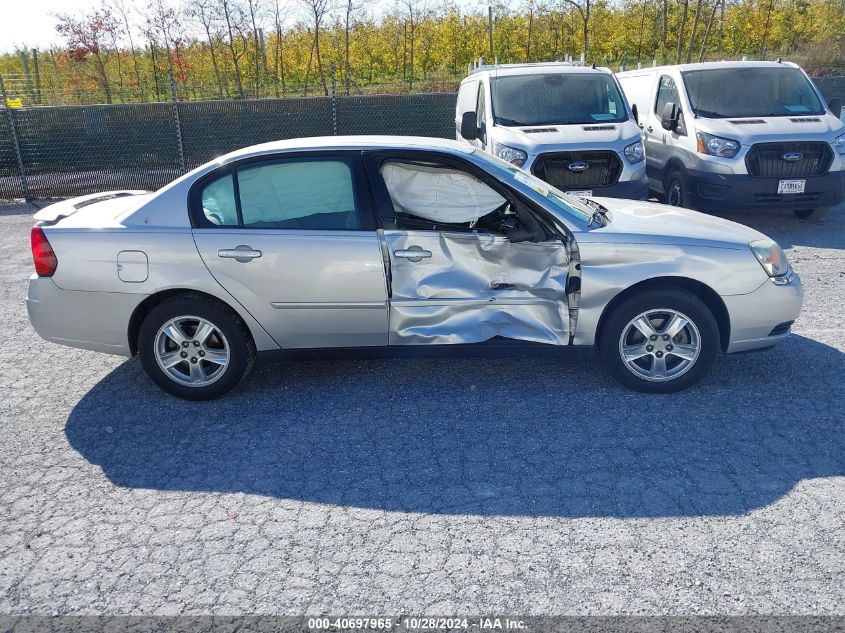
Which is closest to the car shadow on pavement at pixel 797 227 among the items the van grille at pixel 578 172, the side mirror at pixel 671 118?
the side mirror at pixel 671 118

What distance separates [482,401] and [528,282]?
0.80m

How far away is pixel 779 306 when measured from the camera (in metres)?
4.65

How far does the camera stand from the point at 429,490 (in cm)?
376

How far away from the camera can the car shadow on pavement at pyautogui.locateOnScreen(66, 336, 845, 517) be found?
3.72 metres

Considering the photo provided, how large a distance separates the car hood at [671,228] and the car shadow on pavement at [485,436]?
0.93 metres

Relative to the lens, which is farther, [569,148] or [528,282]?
[569,148]

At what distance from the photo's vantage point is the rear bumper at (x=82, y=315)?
15.4ft

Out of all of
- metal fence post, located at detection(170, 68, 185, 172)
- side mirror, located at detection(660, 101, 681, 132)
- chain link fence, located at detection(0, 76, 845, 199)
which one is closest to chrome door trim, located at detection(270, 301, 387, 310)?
side mirror, located at detection(660, 101, 681, 132)

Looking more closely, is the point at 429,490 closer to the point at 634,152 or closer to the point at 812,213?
the point at 634,152

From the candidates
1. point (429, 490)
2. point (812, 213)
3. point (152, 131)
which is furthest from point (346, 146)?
point (152, 131)

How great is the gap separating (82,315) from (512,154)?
5.67 metres

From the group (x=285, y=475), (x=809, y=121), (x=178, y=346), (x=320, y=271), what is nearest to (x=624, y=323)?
(x=320, y=271)

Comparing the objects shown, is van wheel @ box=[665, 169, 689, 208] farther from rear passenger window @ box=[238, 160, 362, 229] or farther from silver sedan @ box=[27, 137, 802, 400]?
rear passenger window @ box=[238, 160, 362, 229]

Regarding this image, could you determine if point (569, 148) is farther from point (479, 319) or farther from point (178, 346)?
point (178, 346)
